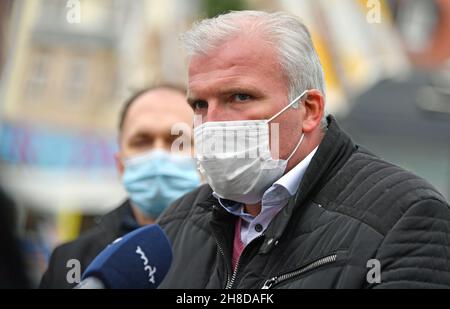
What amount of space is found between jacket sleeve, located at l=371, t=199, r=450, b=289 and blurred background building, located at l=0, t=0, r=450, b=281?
1757 centimetres

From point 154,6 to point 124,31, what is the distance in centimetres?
112

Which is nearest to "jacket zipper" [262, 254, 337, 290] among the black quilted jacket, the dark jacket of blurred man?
the black quilted jacket

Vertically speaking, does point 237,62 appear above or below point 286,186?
above

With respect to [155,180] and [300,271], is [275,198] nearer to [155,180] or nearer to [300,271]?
[300,271]

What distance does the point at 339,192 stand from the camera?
2789 mm

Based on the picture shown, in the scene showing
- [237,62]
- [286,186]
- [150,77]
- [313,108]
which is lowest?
[150,77]

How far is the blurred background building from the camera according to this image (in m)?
20.8

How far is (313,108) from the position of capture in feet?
10.0

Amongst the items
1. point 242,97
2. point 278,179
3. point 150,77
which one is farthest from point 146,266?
point 150,77

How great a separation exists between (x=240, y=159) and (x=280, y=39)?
0.43 meters

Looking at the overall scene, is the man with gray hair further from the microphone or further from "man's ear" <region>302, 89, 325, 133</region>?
the microphone

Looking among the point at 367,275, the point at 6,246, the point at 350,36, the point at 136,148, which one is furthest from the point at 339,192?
the point at 350,36

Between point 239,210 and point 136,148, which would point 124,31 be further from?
point 239,210

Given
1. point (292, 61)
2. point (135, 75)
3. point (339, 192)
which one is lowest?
point (135, 75)
